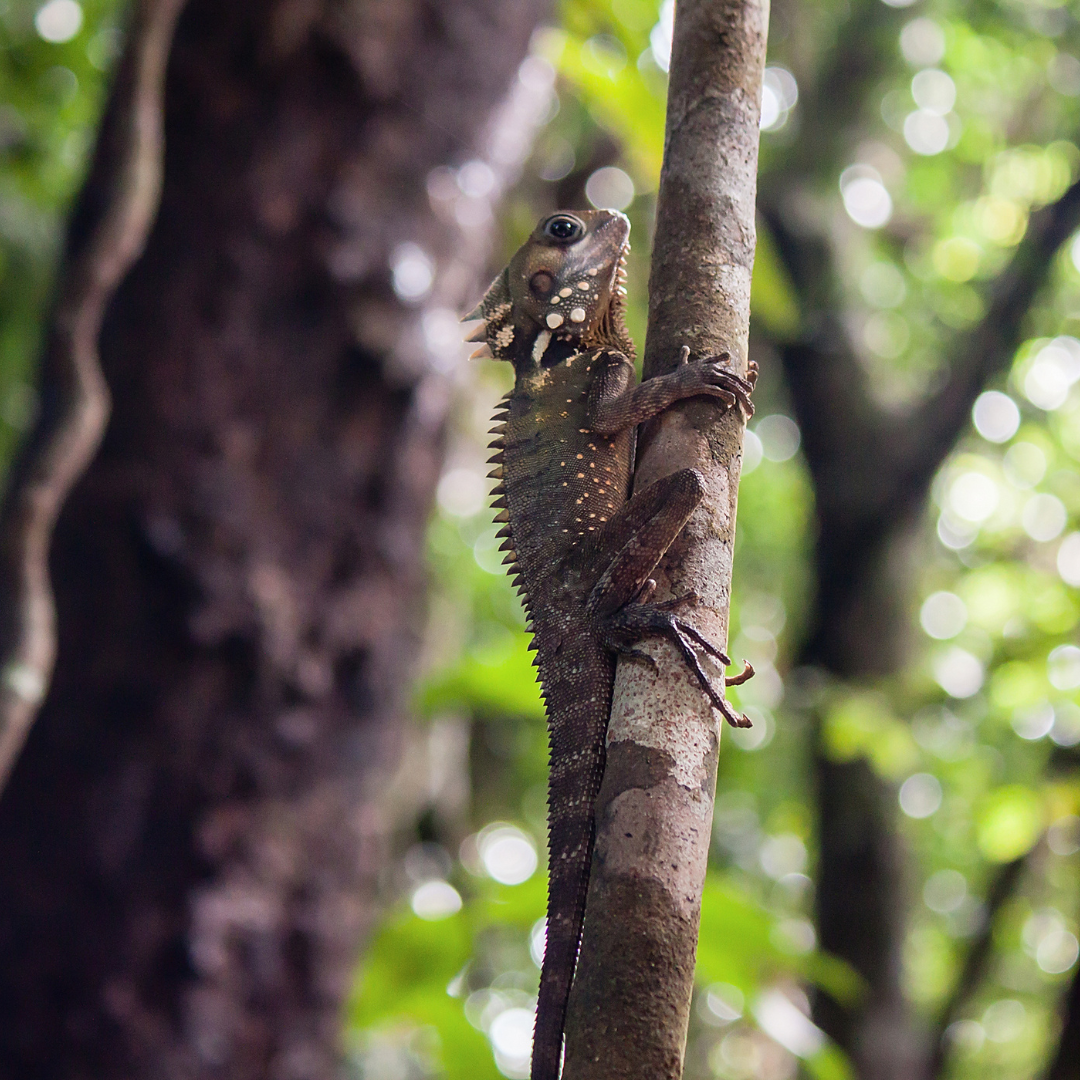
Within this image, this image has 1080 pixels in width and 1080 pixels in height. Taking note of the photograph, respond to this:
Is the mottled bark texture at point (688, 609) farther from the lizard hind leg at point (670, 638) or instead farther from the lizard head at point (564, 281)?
the lizard head at point (564, 281)

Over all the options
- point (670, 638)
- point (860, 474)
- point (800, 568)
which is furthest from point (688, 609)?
point (800, 568)

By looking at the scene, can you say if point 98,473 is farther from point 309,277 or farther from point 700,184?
point 700,184

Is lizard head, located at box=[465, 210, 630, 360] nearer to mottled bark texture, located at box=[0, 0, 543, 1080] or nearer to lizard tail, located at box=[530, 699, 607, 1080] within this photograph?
lizard tail, located at box=[530, 699, 607, 1080]

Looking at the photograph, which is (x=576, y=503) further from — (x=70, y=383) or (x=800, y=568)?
(x=800, y=568)

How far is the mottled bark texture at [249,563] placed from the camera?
3312 millimetres

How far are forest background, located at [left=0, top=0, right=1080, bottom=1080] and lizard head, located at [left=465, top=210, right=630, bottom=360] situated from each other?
4.28ft

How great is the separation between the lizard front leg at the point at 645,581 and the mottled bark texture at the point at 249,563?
1.90m

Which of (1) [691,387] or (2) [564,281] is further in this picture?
(2) [564,281]

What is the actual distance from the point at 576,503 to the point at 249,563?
173 cm

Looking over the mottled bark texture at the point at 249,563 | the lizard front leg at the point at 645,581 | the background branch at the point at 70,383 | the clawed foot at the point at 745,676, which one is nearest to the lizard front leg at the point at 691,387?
the lizard front leg at the point at 645,581

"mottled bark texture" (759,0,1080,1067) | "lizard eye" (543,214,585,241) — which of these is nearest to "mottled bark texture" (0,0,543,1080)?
"lizard eye" (543,214,585,241)

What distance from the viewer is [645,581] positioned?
1925mm

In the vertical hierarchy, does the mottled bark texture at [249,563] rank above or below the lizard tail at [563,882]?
above

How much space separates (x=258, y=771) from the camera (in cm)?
349
